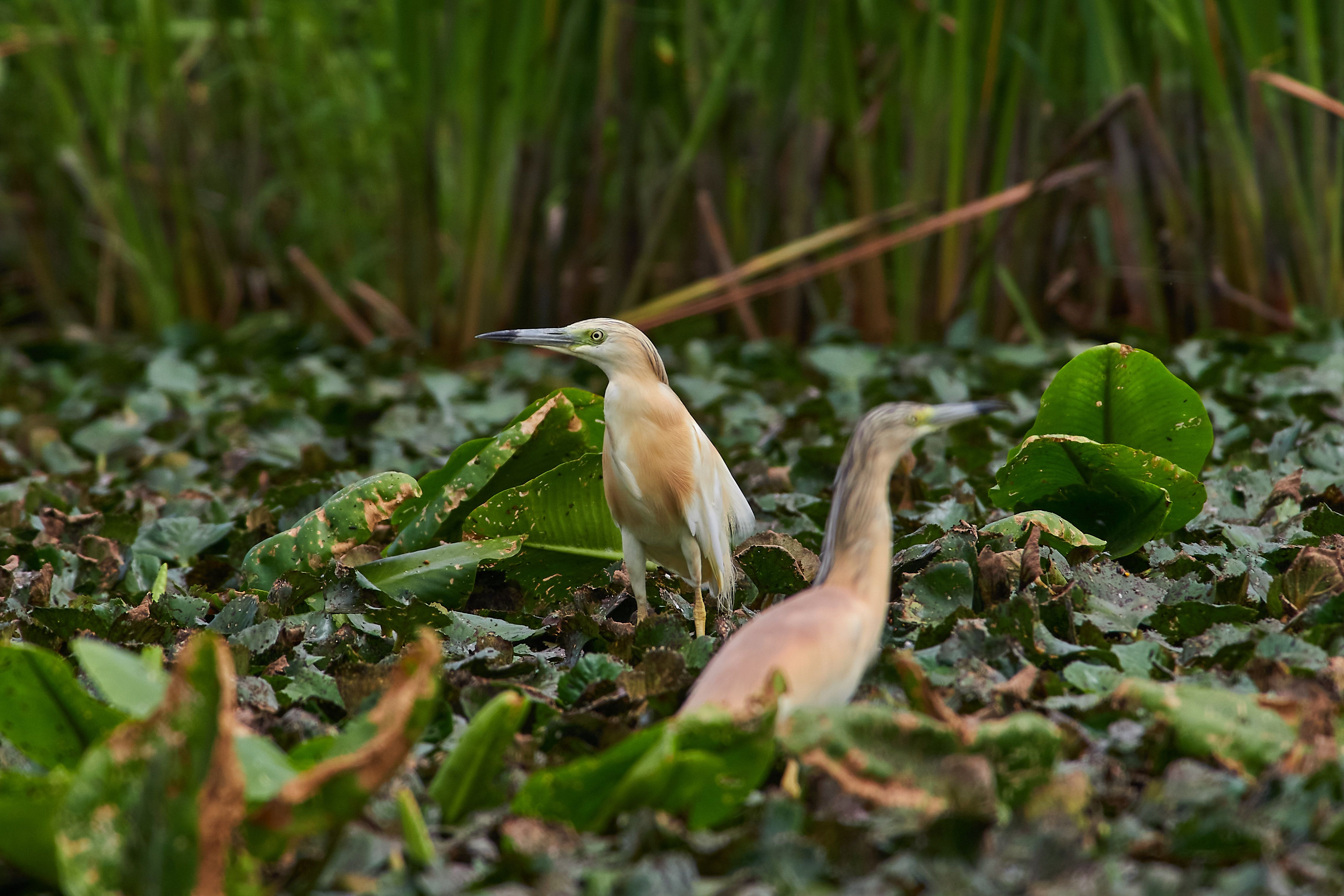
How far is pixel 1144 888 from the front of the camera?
1125mm

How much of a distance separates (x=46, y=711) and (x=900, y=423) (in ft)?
3.04

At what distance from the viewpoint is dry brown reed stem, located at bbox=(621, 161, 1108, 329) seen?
453 cm

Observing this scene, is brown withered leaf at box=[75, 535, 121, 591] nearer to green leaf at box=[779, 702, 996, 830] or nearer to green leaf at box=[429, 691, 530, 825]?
green leaf at box=[429, 691, 530, 825]

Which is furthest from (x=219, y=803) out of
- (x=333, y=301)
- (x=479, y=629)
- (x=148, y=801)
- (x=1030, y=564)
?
(x=333, y=301)

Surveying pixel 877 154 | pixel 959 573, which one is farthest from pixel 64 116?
pixel 959 573

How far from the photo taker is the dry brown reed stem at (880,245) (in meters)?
4.53

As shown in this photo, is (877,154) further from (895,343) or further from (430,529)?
(430,529)

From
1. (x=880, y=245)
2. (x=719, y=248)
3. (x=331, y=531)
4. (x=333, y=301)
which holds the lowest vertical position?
(x=333, y=301)

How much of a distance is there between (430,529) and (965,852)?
4.30 feet

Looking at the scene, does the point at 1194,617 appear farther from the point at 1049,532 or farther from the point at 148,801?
the point at 148,801

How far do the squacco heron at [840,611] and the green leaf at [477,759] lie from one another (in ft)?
0.54

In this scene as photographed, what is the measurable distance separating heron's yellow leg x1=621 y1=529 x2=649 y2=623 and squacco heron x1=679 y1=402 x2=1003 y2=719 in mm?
592

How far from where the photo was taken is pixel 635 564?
219cm

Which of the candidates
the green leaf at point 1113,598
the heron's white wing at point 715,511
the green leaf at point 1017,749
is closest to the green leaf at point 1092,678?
the green leaf at point 1113,598
